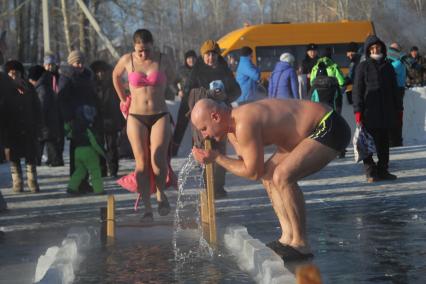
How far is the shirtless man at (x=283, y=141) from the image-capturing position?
801 centimetres

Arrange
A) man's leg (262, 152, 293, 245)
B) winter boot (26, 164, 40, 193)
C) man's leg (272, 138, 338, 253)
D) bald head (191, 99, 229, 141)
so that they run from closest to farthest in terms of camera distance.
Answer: bald head (191, 99, 229, 141), man's leg (272, 138, 338, 253), man's leg (262, 152, 293, 245), winter boot (26, 164, 40, 193)

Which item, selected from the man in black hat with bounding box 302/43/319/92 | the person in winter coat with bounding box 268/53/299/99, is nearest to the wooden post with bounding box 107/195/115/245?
the person in winter coat with bounding box 268/53/299/99

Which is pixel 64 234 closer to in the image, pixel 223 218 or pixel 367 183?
pixel 223 218

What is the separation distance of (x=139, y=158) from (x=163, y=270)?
2.92 m

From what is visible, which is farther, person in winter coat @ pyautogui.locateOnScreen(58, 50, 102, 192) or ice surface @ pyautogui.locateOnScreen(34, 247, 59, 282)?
person in winter coat @ pyautogui.locateOnScreen(58, 50, 102, 192)

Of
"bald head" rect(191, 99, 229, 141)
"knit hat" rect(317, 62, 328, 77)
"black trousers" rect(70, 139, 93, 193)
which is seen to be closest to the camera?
"bald head" rect(191, 99, 229, 141)

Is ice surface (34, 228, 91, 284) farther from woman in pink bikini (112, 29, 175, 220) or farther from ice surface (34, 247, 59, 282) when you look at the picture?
woman in pink bikini (112, 29, 175, 220)

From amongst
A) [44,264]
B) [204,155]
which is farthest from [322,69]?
[44,264]

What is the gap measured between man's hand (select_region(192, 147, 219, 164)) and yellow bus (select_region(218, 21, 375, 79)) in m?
27.5

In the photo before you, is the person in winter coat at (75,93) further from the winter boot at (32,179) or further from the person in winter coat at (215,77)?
the person in winter coat at (215,77)

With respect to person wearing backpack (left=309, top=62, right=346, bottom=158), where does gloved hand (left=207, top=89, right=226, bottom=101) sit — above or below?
above

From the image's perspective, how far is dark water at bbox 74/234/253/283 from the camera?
7664 mm

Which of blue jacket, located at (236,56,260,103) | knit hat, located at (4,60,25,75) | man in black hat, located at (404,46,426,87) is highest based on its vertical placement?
knit hat, located at (4,60,25,75)

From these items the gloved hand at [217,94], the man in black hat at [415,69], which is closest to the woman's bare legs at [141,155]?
the gloved hand at [217,94]
